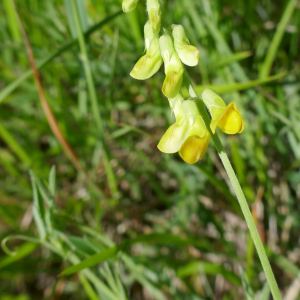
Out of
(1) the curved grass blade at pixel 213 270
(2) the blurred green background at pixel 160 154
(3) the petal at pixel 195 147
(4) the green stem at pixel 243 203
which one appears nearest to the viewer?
(4) the green stem at pixel 243 203

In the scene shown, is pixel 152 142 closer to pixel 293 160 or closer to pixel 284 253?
pixel 293 160

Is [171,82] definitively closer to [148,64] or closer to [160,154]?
[148,64]

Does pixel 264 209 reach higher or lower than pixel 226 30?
lower

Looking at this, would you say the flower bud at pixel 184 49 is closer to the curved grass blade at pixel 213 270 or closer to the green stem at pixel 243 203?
the green stem at pixel 243 203

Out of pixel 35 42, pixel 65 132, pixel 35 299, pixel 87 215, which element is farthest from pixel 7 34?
pixel 35 299

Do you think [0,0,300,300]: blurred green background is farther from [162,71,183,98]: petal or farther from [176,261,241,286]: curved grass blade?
[162,71,183,98]: petal

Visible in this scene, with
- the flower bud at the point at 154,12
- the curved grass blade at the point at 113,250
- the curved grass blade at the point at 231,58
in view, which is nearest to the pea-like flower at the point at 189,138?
the flower bud at the point at 154,12

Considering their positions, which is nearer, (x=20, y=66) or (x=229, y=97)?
(x=229, y=97)
